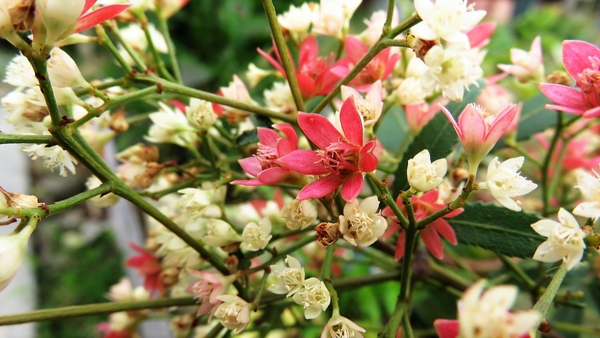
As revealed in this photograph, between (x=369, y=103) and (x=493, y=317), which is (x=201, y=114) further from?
(x=493, y=317)

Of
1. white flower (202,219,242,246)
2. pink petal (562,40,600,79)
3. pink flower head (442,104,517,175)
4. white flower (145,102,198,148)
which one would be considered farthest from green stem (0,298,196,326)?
pink petal (562,40,600,79)

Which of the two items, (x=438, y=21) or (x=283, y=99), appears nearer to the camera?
(x=438, y=21)

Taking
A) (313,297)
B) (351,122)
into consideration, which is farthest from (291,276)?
(351,122)

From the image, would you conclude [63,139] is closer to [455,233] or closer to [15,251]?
[15,251]

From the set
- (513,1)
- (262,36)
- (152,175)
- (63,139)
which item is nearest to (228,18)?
(262,36)

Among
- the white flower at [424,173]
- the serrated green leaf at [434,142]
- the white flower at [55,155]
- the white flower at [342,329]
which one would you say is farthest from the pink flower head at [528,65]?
the white flower at [55,155]

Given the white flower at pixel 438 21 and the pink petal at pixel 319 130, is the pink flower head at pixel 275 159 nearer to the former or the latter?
the pink petal at pixel 319 130
